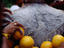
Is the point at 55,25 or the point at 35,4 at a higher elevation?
the point at 35,4

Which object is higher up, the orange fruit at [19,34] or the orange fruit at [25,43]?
the orange fruit at [19,34]

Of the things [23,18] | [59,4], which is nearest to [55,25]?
[23,18]

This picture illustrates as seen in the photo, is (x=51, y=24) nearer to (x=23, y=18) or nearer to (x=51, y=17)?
(x=51, y=17)

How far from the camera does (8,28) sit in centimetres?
79

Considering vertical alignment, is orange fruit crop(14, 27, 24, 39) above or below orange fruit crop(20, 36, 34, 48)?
above

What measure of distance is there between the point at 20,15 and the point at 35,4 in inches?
9.4

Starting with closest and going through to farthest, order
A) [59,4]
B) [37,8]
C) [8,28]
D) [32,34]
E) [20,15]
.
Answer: [8,28], [32,34], [20,15], [37,8], [59,4]

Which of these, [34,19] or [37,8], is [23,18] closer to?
[34,19]

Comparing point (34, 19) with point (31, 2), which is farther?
point (31, 2)

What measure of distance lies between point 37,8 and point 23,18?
0.21m

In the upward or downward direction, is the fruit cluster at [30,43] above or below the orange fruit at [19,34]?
below

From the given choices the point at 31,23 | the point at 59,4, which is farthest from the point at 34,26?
the point at 59,4

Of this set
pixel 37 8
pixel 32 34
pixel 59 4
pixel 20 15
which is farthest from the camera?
pixel 59 4

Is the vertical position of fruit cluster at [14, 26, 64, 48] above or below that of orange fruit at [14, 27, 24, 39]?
below
